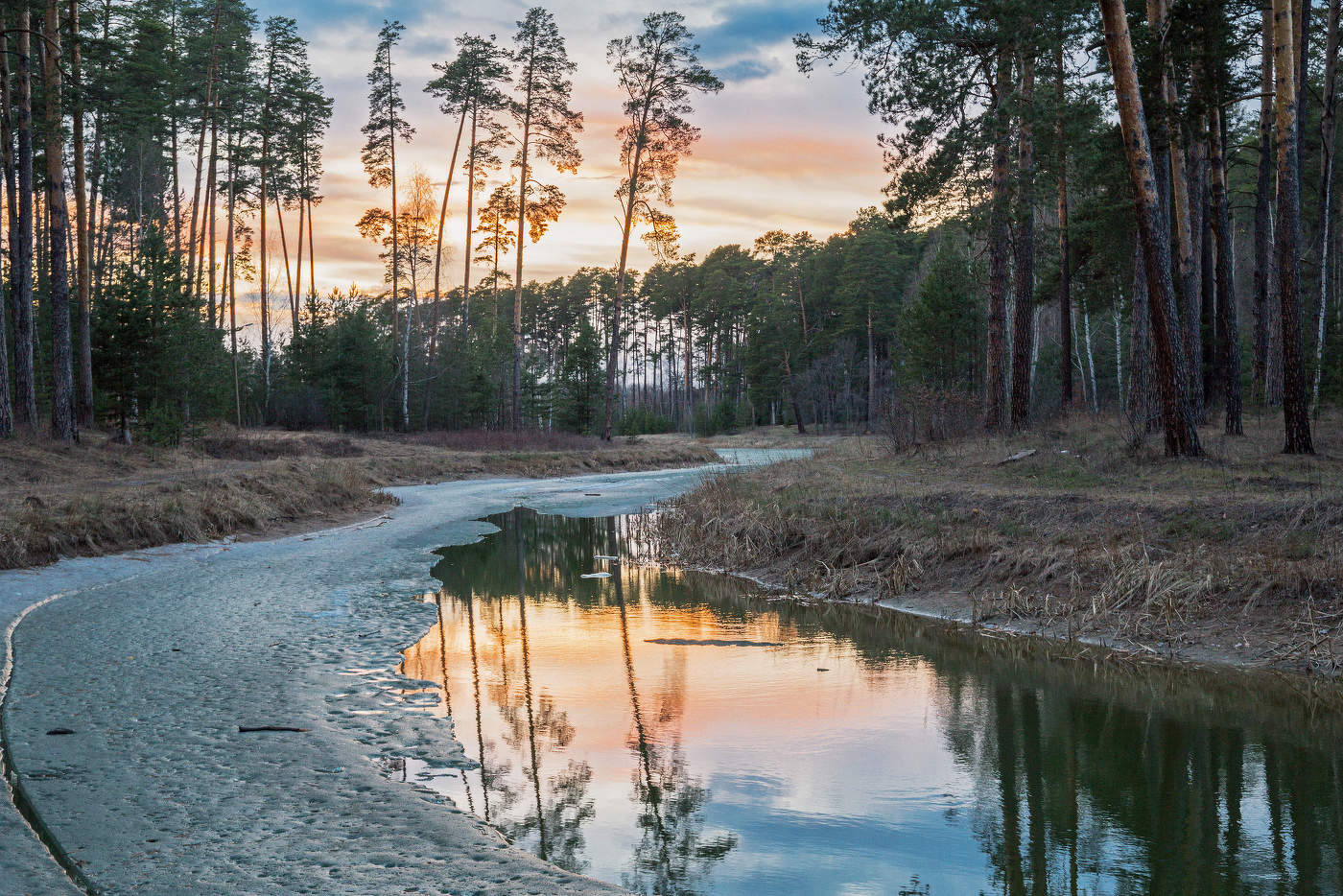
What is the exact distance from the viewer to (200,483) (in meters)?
15.9

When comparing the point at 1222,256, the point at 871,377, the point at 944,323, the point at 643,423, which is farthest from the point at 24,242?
the point at 643,423

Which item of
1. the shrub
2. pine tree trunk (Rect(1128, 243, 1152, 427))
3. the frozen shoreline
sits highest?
pine tree trunk (Rect(1128, 243, 1152, 427))

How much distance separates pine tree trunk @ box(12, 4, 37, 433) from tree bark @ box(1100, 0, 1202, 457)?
770 inches

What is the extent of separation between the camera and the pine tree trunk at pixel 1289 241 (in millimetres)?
12820

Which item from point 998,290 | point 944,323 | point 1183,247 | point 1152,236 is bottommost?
point 1152,236

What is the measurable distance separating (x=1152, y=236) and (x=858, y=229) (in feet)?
191

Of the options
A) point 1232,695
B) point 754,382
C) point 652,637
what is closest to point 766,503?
point 652,637

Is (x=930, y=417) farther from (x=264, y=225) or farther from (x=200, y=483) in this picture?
(x=264, y=225)

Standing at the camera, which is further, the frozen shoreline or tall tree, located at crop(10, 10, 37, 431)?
tall tree, located at crop(10, 10, 37, 431)

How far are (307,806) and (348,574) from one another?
7694 mm

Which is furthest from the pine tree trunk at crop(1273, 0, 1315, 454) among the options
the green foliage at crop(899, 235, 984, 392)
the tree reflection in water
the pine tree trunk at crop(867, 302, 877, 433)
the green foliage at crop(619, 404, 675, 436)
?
the green foliage at crop(619, 404, 675, 436)

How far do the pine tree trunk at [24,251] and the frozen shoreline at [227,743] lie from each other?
11.2 meters

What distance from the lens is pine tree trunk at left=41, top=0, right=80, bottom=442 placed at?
62.8 ft

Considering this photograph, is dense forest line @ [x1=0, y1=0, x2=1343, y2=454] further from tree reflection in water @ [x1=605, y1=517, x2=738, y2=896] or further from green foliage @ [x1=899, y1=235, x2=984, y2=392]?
tree reflection in water @ [x1=605, y1=517, x2=738, y2=896]
